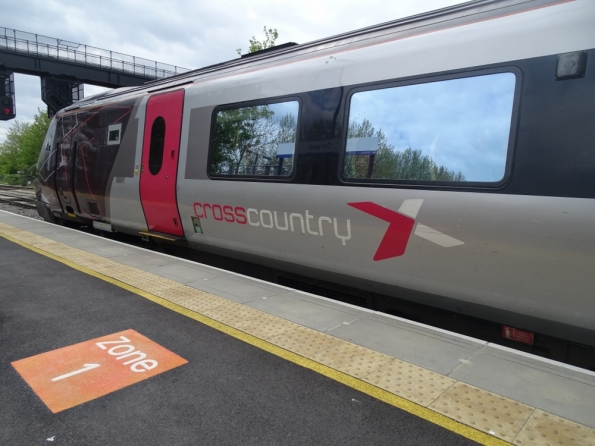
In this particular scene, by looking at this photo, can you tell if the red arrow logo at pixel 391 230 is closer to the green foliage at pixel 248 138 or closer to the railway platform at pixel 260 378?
the railway platform at pixel 260 378

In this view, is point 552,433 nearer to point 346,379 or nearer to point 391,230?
point 346,379

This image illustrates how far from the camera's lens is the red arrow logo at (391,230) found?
386cm

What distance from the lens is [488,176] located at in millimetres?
3443

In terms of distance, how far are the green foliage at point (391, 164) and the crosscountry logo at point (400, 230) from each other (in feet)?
0.89

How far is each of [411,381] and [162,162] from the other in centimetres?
518

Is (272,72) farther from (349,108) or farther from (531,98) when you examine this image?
(531,98)

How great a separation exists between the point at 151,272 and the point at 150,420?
348 centimetres

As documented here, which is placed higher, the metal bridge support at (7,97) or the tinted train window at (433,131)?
the metal bridge support at (7,97)

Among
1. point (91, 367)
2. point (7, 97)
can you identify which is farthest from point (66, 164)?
point (7, 97)

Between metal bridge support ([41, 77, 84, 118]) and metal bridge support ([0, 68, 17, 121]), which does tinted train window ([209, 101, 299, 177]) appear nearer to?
metal bridge support ([0, 68, 17, 121])

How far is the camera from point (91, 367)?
314cm

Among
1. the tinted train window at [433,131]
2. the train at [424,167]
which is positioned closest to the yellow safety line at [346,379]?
the train at [424,167]

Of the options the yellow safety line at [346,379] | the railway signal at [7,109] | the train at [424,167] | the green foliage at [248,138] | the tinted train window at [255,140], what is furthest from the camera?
the railway signal at [7,109]

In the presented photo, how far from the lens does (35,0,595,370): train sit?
3105 millimetres
